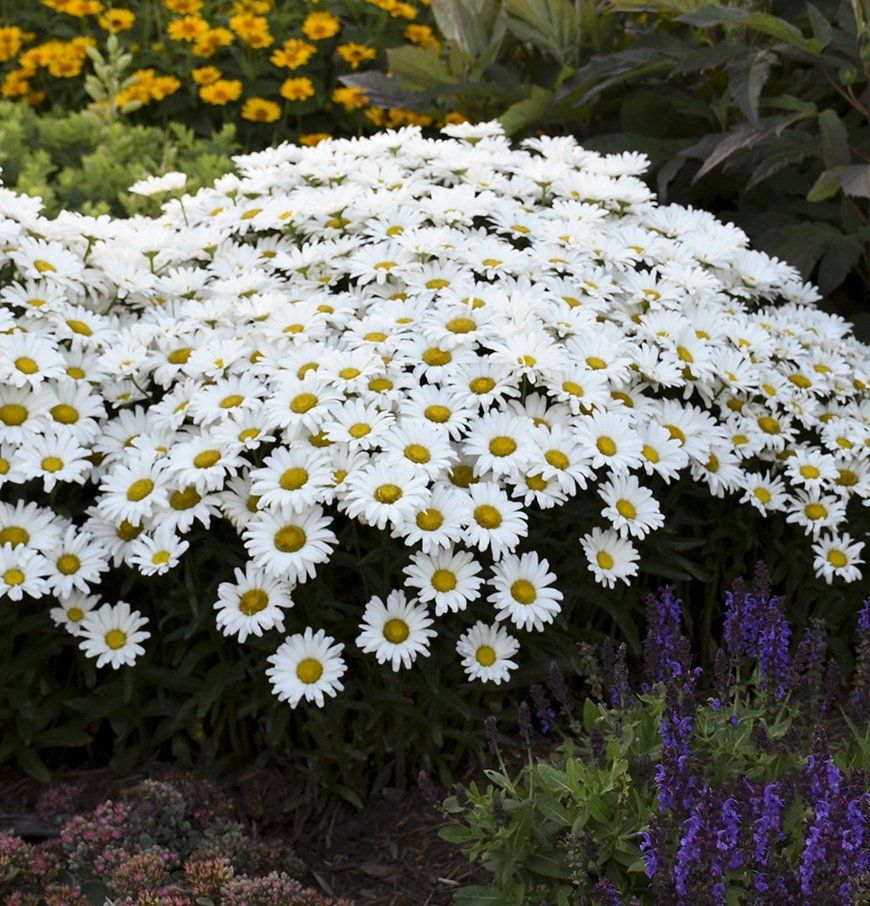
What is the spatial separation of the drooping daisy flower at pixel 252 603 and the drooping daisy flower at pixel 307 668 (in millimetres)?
62

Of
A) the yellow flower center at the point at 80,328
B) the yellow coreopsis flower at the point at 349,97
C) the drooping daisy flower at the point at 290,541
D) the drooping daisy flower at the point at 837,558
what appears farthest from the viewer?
the yellow coreopsis flower at the point at 349,97

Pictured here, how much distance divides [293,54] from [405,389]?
3394 millimetres

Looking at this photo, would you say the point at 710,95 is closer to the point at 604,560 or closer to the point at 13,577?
the point at 604,560

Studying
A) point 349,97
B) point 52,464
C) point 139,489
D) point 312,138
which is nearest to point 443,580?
point 139,489

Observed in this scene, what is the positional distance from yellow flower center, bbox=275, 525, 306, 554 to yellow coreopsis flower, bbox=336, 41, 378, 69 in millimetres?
3657

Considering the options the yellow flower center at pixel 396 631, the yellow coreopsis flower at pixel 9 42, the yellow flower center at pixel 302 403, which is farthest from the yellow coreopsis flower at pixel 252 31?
the yellow flower center at pixel 396 631

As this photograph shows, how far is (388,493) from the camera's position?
275 centimetres

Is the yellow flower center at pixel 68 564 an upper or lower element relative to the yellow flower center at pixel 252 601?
lower

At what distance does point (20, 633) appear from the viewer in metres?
2.96

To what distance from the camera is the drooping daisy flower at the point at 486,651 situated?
2799 mm

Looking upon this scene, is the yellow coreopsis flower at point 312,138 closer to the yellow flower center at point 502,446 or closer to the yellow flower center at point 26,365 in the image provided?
the yellow flower center at point 26,365

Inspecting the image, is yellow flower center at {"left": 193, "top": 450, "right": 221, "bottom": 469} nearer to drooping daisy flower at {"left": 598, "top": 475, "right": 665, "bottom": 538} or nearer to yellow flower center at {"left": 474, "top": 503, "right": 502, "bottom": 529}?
yellow flower center at {"left": 474, "top": 503, "right": 502, "bottom": 529}

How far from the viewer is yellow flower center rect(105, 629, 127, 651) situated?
9.61ft

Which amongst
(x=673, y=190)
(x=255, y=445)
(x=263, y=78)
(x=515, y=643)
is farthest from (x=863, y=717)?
(x=263, y=78)
